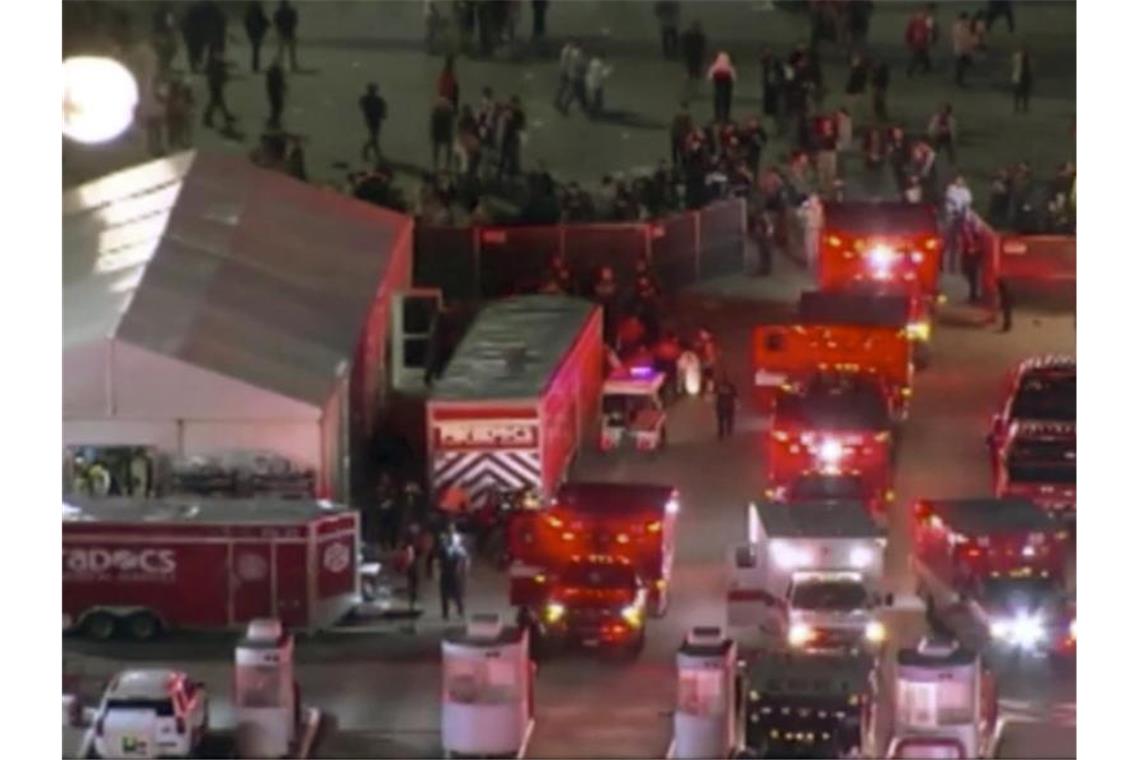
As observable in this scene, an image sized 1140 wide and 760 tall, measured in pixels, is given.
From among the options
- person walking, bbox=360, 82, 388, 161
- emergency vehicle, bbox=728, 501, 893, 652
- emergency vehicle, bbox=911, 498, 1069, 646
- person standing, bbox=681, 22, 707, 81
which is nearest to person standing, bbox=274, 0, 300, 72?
person walking, bbox=360, 82, 388, 161

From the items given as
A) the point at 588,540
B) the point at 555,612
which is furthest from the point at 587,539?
the point at 555,612

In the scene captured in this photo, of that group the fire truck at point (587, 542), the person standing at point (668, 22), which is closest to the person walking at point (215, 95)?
the person standing at point (668, 22)

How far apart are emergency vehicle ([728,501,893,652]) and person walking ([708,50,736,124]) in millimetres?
10688

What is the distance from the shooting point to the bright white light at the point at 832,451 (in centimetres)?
1902

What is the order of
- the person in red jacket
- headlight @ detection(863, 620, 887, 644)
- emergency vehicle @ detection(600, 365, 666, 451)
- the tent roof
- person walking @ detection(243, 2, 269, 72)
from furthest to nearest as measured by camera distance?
the person in red jacket
person walking @ detection(243, 2, 269, 72)
emergency vehicle @ detection(600, 365, 666, 451)
the tent roof
headlight @ detection(863, 620, 887, 644)

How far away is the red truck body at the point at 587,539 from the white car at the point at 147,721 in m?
2.91

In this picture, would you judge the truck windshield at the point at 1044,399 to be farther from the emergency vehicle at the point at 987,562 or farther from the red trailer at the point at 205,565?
the red trailer at the point at 205,565

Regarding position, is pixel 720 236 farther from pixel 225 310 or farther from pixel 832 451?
pixel 225 310

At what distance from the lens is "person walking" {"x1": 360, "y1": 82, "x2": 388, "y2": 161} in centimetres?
2675

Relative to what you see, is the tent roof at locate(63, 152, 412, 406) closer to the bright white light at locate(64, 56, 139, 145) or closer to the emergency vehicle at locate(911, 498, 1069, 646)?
the emergency vehicle at locate(911, 498, 1069, 646)

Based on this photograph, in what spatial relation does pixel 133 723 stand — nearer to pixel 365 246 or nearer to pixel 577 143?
pixel 365 246

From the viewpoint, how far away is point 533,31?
30.1 m

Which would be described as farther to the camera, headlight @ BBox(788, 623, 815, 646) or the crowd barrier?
the crowd barrier

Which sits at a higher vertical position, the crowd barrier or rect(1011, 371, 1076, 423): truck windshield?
the crowd barrier
